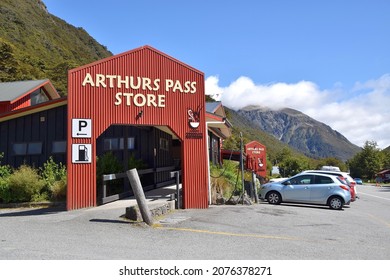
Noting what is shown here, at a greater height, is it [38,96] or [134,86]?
[38,96]

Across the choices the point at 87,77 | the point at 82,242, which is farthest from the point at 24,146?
the point at 82,242

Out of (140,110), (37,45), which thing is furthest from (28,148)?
(37,45)

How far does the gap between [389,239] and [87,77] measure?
10305mm

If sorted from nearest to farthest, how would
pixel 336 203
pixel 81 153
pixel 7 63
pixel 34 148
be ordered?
pixel 81 153 < pixel 336 203 < pixel 34 148 < pixel 7 63

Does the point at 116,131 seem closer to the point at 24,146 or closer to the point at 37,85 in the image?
the point at 24,146

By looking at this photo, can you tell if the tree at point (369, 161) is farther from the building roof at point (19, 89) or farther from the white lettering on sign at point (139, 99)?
the white lettering on sign at point (139, 99)

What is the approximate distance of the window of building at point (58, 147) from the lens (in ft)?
56.8

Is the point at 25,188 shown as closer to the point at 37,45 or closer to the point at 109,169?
the point at 109,169

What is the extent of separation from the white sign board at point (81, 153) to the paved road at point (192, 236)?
166 cm

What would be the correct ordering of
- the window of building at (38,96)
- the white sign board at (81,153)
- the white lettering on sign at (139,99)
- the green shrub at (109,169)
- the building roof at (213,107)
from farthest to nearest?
the window of building at (38,96) < the building roof at (213,107) < the green shrub at (109,169) < the white lettering on sign at (139,99) < the white sign board at (81,153)

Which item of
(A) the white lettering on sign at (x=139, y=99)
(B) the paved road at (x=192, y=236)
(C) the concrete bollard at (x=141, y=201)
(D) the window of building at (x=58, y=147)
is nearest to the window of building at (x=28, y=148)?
(D) the window of building at (x=58, y=147)

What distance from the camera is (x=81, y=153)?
12.8m

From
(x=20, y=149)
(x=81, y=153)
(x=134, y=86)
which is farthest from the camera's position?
(x=20, y=149)

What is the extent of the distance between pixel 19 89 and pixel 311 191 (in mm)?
20025
